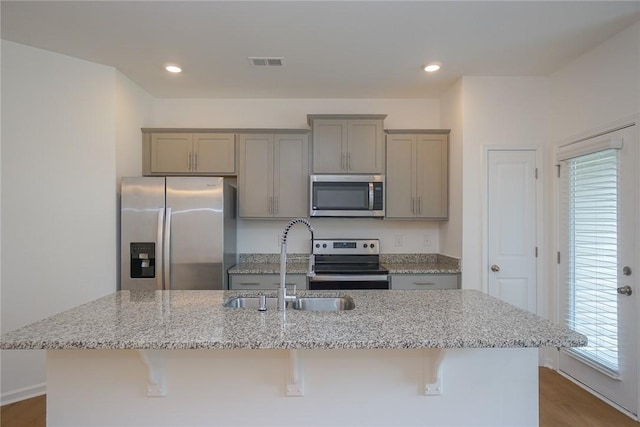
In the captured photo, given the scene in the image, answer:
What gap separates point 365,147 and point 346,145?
0.19 metres

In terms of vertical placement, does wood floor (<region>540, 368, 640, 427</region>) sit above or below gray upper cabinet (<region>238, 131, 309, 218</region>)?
below

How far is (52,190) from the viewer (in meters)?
2.76

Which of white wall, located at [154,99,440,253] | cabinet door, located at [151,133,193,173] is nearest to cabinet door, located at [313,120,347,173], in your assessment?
white wall, located at [154,99,440,253]

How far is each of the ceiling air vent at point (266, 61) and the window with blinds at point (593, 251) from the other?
8.43ft

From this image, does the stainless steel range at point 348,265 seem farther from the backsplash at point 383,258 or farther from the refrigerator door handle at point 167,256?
the refrigerator door handle at point 167,256

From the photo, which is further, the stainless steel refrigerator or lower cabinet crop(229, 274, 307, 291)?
lower cabinet crop(229, 274, 307, 291)

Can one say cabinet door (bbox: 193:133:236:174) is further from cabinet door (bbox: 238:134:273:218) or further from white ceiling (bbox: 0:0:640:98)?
white ceiling (bbox: 0:0:640:98)

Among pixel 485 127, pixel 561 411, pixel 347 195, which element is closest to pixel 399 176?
pixel 347 195

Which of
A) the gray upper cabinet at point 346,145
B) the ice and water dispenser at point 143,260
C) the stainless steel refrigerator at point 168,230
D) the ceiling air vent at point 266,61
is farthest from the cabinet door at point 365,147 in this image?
the ice and water dispenser at point 143,260

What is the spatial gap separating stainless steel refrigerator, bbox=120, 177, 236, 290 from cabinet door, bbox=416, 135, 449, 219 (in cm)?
196

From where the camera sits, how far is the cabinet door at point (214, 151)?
3463 mm

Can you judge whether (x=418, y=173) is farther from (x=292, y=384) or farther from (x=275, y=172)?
(x=292, y=384)

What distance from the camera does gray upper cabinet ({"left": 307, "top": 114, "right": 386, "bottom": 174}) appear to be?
344 cm

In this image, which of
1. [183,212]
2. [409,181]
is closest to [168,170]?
[183,212]
